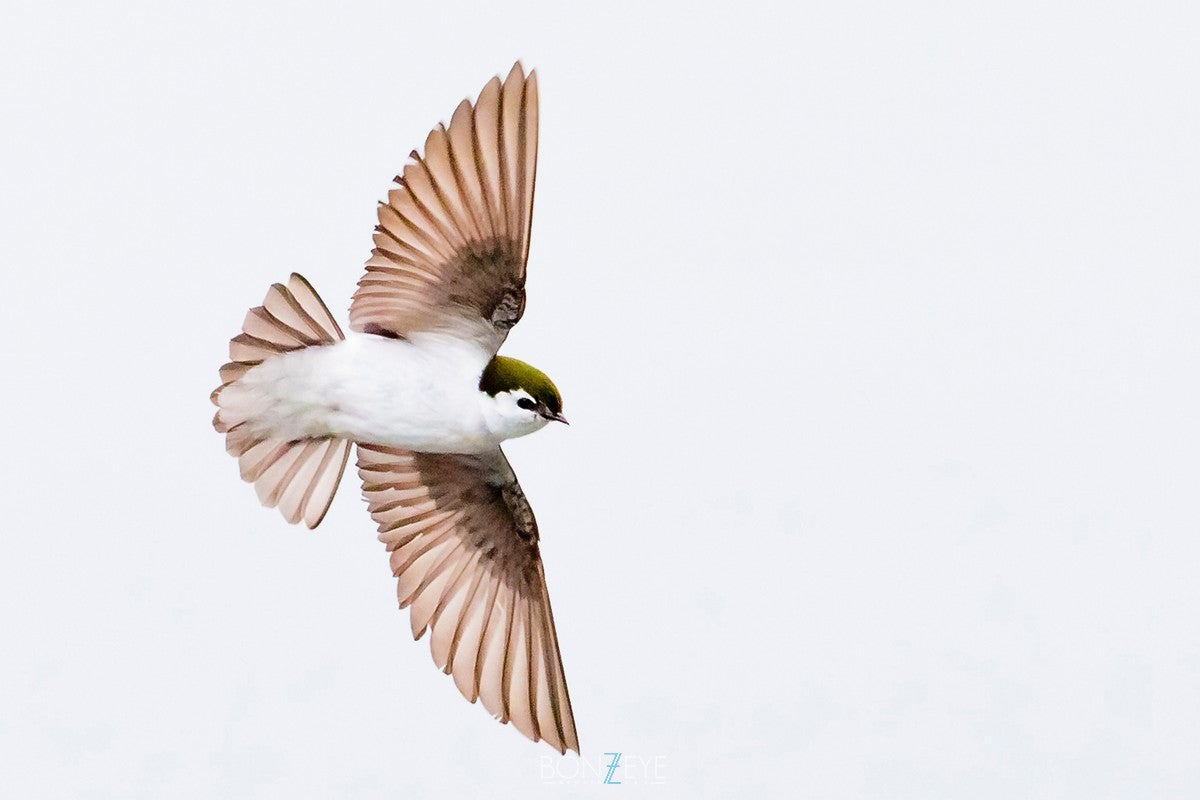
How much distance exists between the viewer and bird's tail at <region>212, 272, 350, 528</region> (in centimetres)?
449

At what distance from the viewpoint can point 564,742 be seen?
4.95 meters

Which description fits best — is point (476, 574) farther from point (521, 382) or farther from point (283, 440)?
point (521, 382)

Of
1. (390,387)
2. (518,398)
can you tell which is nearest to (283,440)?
(390,387)

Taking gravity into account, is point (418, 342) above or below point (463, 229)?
below

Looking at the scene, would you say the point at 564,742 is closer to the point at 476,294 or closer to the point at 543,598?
the point at 543,598

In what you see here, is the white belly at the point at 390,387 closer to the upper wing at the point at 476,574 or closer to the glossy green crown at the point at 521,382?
the glossy green crown at the point at 521,382

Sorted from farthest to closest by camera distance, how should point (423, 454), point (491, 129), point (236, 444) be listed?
1. point (423, 454)
2. point (236, 444)
3. point (491, 129)

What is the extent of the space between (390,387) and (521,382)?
276 mm

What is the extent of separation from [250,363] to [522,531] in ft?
2.98

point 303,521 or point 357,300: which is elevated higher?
point 357,300

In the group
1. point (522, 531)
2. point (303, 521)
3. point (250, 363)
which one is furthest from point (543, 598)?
point (250, 363)

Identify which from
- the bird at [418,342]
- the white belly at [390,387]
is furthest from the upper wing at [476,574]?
the white belly at [390,387]

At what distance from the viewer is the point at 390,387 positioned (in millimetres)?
4480

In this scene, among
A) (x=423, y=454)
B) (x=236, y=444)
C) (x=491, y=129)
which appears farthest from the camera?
(x=423, y=454)
